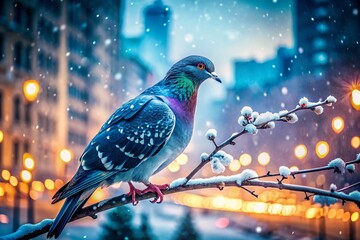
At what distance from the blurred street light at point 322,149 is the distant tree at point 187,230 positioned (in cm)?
94

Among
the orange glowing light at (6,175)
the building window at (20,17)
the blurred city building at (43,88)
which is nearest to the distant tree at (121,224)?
the orange glowing light at (6,175)

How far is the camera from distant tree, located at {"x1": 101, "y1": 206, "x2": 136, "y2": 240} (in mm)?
1990

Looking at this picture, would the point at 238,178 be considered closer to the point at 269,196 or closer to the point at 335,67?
the point at 269,196

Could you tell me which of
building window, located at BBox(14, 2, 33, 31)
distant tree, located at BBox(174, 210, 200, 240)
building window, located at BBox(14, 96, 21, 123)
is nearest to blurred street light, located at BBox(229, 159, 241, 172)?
distant tree, located at BBox(174, 210, 200, 240)

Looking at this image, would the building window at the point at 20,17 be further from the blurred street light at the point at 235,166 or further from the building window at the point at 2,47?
the blurred street light at the point at 235,166

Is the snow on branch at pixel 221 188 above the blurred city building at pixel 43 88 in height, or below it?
below

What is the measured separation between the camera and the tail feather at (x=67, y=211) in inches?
38.4

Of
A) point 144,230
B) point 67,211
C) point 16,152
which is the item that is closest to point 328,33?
point 144,230

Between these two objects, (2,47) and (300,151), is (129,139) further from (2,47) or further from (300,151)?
(2,47)

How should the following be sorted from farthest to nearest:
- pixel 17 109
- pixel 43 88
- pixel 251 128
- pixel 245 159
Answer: pixel 17 109 < pixel 43 88 < pixel 245 159 < pixel 251 128

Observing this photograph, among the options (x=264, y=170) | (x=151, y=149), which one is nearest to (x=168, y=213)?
(x=264, y=170)

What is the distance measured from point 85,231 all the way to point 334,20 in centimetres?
150

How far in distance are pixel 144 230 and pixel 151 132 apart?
117 centimetres

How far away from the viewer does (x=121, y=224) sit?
203cm
